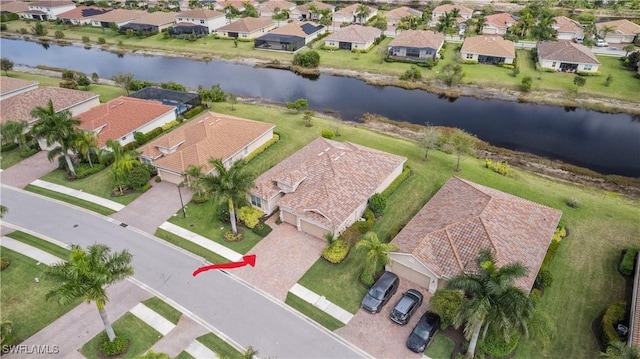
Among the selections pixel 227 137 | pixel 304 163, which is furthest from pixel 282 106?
pixel 304 163

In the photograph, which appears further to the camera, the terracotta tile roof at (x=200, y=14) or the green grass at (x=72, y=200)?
the terracotta tile roof at (x=200, y=14)

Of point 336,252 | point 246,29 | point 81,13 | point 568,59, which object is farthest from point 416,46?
point 81,13

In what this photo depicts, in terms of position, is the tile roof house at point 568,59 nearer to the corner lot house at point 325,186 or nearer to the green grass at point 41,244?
the corner lot house at point 325,186

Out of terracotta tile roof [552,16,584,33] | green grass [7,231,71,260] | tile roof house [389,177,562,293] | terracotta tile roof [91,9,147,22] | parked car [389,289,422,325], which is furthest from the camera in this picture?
terracotta tile roof [91,9,147,22]

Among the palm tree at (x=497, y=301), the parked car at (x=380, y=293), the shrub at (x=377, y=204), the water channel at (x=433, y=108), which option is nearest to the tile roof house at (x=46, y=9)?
the water channel at (x=433, y=108)

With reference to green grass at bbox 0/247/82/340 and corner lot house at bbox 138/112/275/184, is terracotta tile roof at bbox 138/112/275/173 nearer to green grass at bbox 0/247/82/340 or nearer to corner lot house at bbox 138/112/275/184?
corner lot house at bbox 138/112/275/184

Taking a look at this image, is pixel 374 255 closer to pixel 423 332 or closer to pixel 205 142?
pixel 423 332

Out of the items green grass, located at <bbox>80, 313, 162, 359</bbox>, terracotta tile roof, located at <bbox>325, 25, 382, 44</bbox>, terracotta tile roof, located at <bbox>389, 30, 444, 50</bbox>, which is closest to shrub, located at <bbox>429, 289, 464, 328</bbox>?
green grass, located at <bbox>80, 313, 162, 359</bbox>
